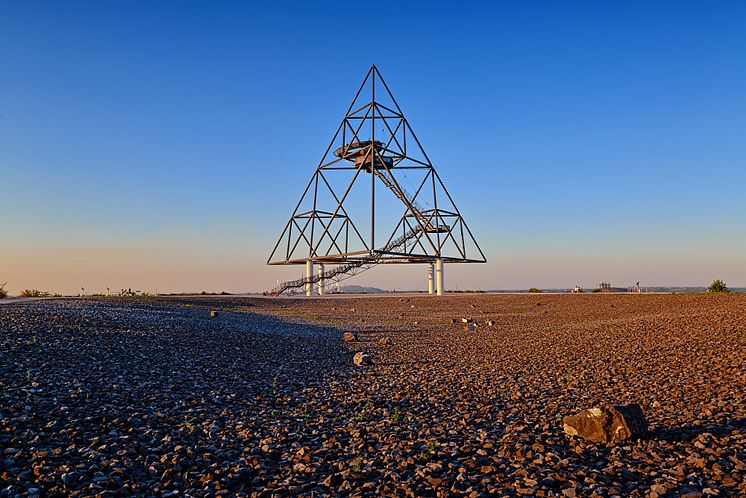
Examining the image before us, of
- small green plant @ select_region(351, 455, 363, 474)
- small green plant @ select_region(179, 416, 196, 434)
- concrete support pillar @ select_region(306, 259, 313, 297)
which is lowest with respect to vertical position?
small green plant @ select_region(351, 455, 363, 474)

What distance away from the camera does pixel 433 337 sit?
1933 centimetres

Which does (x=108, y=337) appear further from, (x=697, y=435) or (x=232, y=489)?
(x=697, y=435)

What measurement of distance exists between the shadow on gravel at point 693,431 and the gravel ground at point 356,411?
32 mm

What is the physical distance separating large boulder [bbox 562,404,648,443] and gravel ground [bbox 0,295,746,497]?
16 centimetres

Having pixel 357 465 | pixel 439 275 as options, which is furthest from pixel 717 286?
pixel 357 465

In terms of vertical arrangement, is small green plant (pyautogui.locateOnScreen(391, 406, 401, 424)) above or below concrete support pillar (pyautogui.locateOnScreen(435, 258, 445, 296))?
below

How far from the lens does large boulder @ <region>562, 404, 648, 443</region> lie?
6586mm

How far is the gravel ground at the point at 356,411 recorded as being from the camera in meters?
5.54

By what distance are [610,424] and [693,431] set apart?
4.52ft

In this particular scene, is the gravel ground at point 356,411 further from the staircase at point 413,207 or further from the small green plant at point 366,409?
the staircase at point 413,207

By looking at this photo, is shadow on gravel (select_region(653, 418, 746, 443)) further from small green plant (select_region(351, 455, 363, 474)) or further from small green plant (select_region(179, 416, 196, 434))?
small green plant (select_region(179, 416, 196, 434))

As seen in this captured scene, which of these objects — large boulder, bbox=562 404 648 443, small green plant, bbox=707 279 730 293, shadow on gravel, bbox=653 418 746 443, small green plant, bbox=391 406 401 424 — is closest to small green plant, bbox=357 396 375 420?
small green plant, bbox=391 406 401 424

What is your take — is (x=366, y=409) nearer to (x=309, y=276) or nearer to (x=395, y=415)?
(x=395, y=415)

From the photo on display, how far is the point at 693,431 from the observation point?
6.97 meters
